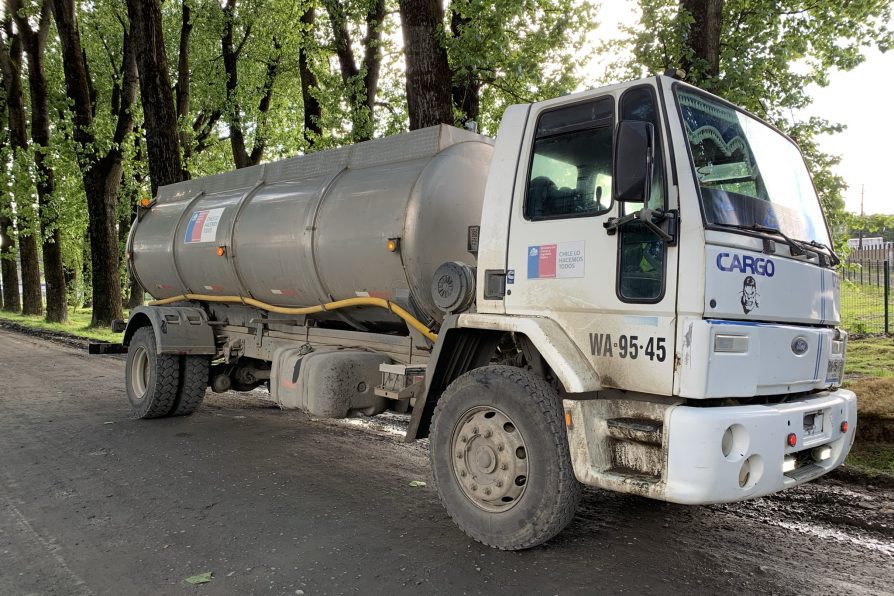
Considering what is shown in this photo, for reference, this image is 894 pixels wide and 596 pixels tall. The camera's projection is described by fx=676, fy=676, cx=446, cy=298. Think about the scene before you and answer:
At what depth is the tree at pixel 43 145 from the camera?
21.8m

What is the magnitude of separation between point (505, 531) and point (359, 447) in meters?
2.72

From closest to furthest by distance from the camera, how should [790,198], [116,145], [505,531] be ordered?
[505,531] < [790,198] < [116,145]

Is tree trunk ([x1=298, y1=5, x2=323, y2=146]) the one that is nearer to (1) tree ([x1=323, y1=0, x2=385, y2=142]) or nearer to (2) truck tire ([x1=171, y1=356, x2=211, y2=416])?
(1) tree ([x1=323, y1=0, x2=385, y2=142])

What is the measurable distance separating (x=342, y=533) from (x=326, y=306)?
92.0 inches

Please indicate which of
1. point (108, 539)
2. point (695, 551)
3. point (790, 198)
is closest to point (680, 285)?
point (790, 198)

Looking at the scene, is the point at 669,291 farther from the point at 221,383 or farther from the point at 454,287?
the point at 221,383

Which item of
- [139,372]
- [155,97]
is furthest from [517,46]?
[139,372]

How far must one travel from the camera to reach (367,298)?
219 inches

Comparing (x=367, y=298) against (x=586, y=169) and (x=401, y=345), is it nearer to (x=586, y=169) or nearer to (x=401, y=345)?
(x=401, y=345)

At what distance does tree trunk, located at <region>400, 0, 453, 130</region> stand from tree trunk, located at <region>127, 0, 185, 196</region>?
6.22 meters

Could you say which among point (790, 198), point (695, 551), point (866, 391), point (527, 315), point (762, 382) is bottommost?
point (695, 551)

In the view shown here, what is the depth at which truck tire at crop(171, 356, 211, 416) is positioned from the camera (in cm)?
789

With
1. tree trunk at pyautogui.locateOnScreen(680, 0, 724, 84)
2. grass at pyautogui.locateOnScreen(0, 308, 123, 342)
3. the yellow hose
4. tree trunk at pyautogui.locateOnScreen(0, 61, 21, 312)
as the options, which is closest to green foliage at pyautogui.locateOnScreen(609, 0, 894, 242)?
tree trunk at pyautogui.locateOnScreen(680, 0, 724, 84)

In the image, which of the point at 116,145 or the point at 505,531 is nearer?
the point at 505,531
